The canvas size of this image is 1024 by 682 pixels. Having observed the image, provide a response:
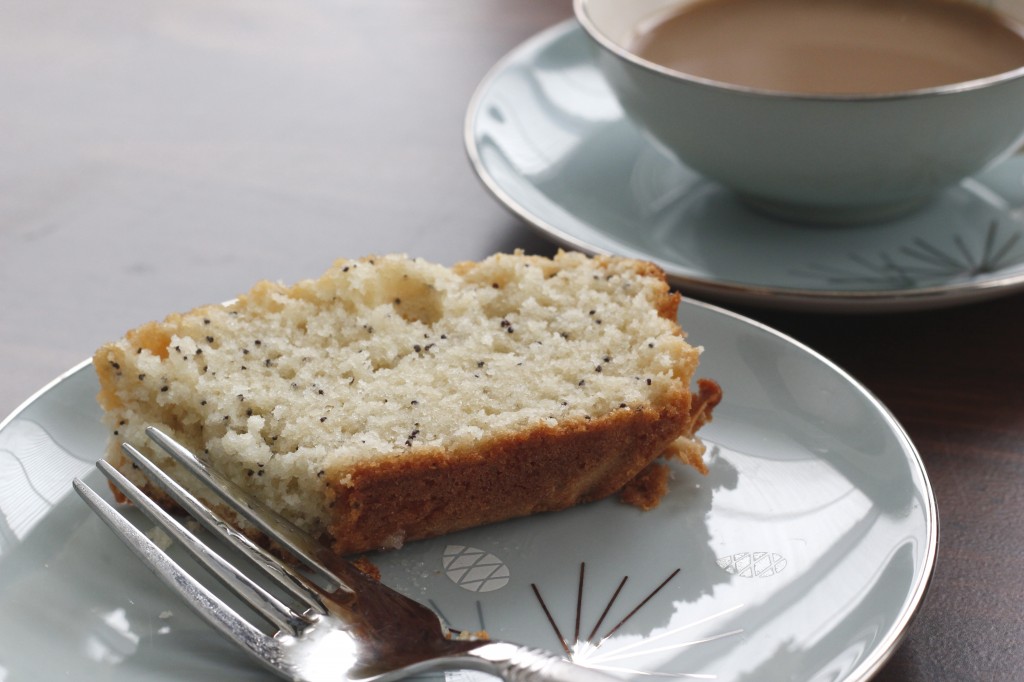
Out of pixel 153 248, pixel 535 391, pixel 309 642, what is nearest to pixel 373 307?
pixel 535 391

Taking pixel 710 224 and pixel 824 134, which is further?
pixel 710 224

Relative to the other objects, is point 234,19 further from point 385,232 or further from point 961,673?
point 961,673

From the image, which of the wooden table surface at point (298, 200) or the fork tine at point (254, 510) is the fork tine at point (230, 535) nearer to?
the fork tine at point (254, 510)

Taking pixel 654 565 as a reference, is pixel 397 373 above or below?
above

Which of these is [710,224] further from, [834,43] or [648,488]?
[648,488]

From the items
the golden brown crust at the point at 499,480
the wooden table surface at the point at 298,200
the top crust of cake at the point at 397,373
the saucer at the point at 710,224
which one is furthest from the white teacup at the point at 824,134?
the golden brown crust at the point at 499,480

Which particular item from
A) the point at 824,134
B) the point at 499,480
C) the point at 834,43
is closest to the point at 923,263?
the point at 824,134

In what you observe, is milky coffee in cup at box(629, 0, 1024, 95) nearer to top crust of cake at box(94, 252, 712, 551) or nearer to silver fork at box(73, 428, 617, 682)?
top crust of cake at box(94, 252, 712, 551)
